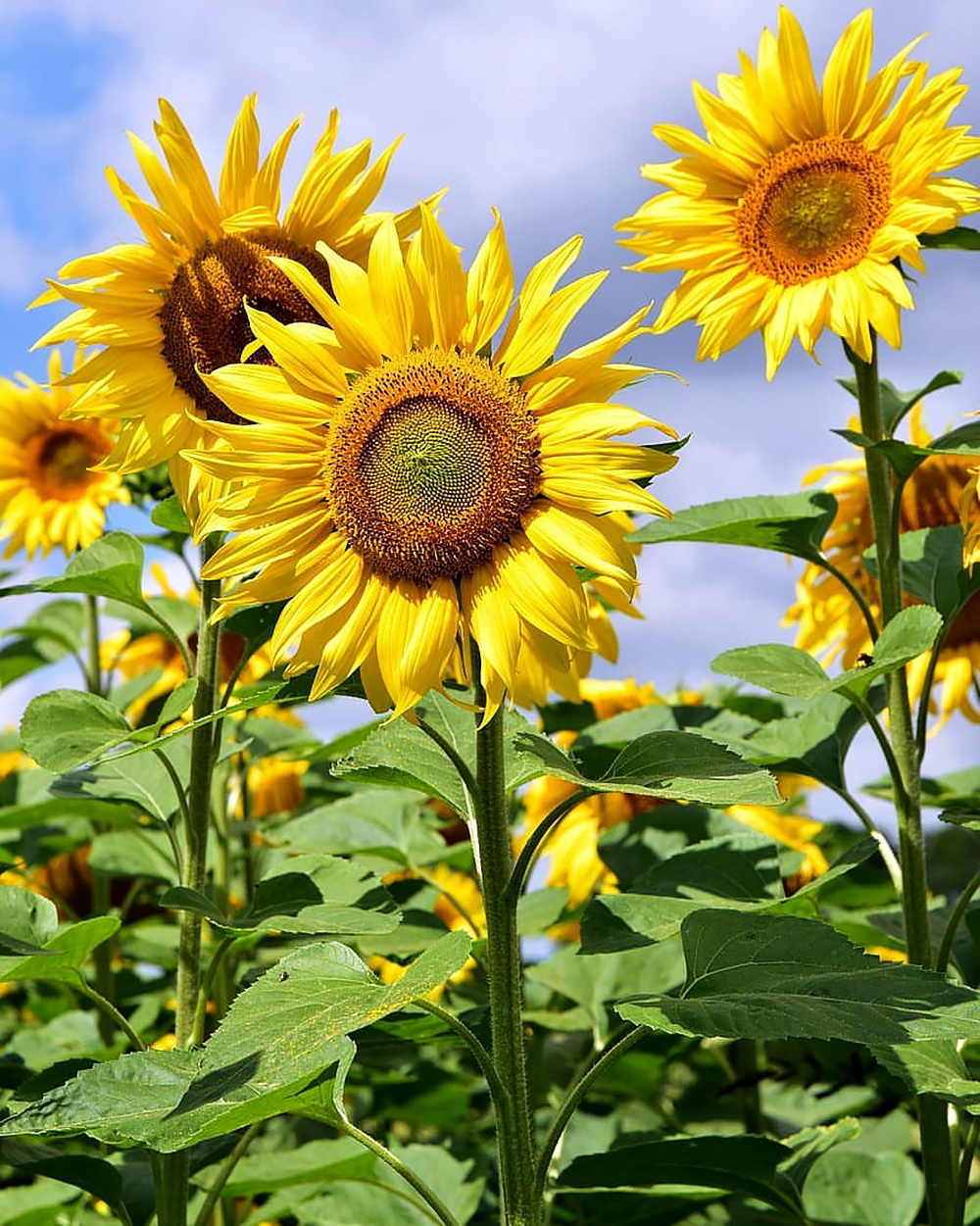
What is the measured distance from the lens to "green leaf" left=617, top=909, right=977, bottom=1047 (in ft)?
4.68

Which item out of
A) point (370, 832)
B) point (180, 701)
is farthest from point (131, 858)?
point (180, 701)

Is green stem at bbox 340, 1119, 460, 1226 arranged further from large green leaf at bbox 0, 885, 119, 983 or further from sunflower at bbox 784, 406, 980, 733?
sunflower at bbox 784, 406, 980, 733

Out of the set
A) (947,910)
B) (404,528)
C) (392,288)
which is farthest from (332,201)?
(947,910)

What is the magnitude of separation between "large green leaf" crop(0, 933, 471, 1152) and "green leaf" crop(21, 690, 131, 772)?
487 millimetres

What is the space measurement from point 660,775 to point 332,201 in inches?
40.4

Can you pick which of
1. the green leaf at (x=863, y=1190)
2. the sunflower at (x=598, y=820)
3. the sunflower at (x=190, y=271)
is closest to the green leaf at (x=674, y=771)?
the sunflower at (x=190, y=271)

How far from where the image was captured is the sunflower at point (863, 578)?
9.93 feet

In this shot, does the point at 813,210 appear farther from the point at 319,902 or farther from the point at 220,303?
the point at 319,902

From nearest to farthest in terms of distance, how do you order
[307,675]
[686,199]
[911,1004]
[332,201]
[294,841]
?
[911,1004] < [307,675] < [332,201] < [686,199] < [294,841]

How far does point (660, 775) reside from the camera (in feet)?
5.21

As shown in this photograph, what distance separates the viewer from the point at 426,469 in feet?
5.41

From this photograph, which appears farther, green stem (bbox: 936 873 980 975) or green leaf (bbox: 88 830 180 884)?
green leaf (bbox: 88 830 180 884)

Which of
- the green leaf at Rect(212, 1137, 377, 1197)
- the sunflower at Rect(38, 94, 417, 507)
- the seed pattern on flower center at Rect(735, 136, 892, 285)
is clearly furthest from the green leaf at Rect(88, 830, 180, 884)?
the seed pattern on flower center at Rect(735, 136, 892, 285)

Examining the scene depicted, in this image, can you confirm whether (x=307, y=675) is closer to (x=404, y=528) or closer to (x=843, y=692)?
(x=404, y=528)
